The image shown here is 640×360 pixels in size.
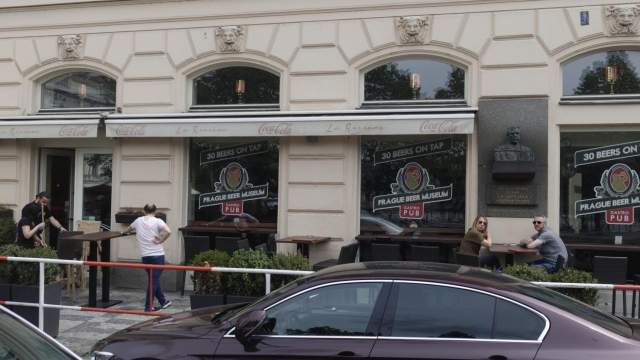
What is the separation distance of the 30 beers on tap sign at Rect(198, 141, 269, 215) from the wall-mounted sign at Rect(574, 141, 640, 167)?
556 centimetres

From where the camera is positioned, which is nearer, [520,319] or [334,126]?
[520,319]

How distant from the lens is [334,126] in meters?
10.9

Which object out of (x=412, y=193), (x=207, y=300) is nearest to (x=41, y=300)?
(x=207, y=300)

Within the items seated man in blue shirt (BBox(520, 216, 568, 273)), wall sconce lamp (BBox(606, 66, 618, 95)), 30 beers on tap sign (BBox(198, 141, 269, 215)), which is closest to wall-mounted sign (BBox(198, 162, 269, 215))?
30 beers on tap sign (BBox(198, 141, 269, 215))

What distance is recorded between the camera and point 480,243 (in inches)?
392

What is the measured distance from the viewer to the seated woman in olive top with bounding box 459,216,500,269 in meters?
9.95

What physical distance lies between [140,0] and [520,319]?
416 inches

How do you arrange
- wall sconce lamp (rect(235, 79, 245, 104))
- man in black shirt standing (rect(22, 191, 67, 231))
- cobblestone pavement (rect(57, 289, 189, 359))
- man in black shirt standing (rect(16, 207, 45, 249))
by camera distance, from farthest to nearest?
wall sconce lamp (rect(235, 79, 245, 104))
man in black shirt standing (rect(22, 191, 67, 231))
man in black shirt standing (rect(16, 207, 45, 249))
cobblestone pavement (rect(57, 289, 189, 359))

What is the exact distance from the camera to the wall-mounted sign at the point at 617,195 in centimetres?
1035

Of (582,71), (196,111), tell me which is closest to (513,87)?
(582,71)

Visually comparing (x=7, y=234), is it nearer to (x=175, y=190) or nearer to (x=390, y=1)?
(x=175, y=190)

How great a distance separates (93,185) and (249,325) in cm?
981

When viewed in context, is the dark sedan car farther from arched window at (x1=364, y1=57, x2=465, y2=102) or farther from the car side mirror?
arched window at (x1=364, y1=57, x2=465, y2=102)

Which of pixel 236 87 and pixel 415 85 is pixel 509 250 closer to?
pixel 415 85
